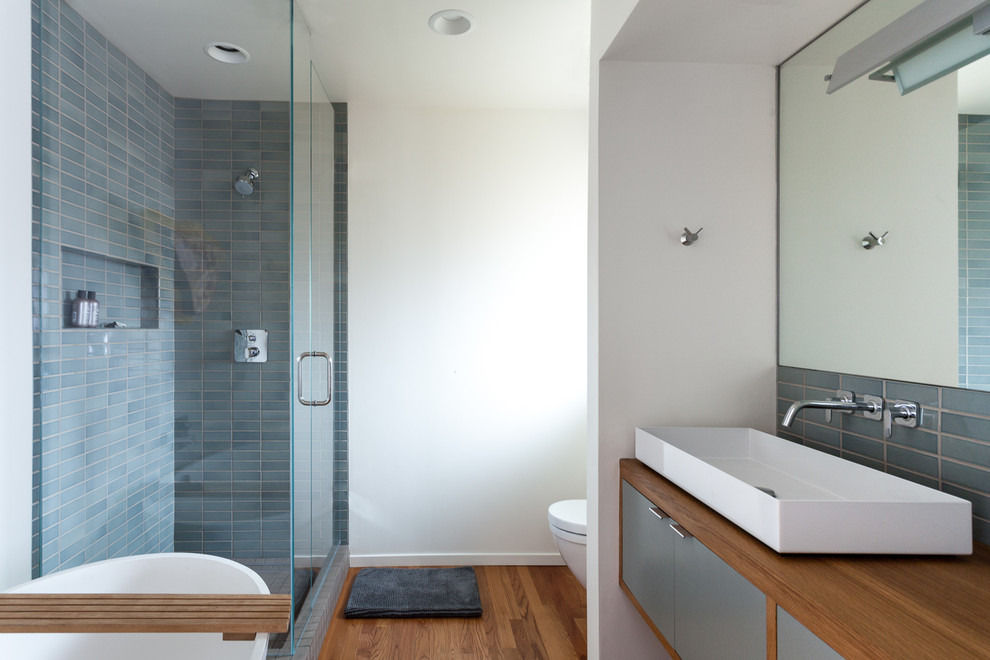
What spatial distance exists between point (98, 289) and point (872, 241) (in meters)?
2.15

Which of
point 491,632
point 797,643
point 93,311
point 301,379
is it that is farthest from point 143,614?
point 491,632

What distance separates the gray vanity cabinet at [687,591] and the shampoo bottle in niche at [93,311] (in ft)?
5.35

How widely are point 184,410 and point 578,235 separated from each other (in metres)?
2.17

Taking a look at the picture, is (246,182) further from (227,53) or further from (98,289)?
(98,289)

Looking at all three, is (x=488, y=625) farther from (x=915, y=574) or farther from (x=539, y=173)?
(x=539, y=173)

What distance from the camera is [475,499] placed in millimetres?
3139

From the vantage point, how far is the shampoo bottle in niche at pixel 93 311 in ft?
5.13

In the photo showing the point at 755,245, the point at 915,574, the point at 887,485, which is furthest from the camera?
the point at 755,245

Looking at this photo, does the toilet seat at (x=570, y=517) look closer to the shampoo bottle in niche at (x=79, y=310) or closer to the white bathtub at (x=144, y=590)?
the white bathtub at (x=144, y=590)

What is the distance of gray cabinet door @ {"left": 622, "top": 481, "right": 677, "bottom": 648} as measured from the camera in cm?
141

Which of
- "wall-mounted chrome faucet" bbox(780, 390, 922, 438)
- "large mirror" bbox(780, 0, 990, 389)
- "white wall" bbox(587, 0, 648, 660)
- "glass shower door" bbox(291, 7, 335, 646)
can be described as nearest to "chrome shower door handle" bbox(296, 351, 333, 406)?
"glass shower door" bbox(291, 7, 335, 646)

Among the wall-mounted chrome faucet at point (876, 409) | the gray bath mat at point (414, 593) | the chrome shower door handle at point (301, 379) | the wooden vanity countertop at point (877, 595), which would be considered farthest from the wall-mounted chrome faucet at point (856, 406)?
the gray bath mat at point (414, 593)

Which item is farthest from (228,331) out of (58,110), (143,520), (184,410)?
(58,110)

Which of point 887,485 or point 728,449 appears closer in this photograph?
point 887,485
